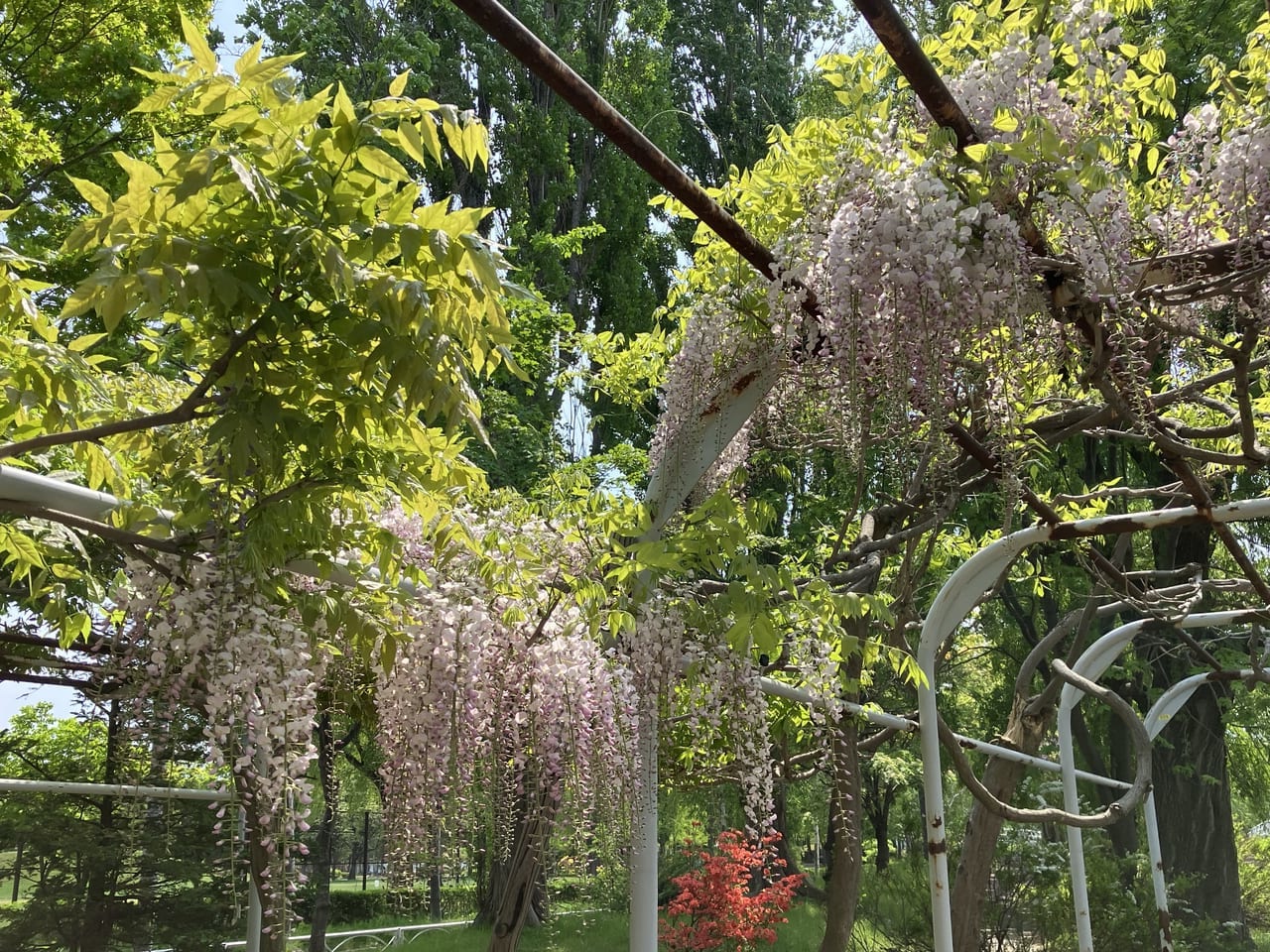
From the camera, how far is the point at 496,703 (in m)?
2.48

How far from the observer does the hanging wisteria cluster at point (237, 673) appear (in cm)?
196

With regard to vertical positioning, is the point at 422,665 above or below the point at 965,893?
above

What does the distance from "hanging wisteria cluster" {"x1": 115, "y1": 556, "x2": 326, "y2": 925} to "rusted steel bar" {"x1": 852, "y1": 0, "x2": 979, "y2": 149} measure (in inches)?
57.1

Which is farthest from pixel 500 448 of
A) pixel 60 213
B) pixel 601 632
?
pixel 601 632

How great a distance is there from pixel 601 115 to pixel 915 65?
51 centimetres

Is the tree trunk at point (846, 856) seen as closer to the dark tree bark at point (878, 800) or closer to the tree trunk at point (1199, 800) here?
the tree trunk at point (1199, 800)

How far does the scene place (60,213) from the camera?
6.74 m

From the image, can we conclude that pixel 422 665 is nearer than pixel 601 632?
Yes

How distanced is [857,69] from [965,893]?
456 centimetres

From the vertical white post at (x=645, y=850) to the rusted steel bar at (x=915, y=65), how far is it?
165 cm

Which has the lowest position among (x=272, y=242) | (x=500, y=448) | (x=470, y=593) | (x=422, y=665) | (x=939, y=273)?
(x=422, y=665)

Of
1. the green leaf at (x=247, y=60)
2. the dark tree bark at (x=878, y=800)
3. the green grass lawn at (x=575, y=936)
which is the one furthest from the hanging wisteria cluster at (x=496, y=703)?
the dark tree bark at (x=878, y=800)

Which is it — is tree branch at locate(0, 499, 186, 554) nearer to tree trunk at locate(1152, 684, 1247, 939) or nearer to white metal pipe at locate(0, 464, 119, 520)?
white metal pipe at locate(0, 464, 119, 520)

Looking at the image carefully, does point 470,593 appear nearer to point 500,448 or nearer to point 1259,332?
point 1259,332
